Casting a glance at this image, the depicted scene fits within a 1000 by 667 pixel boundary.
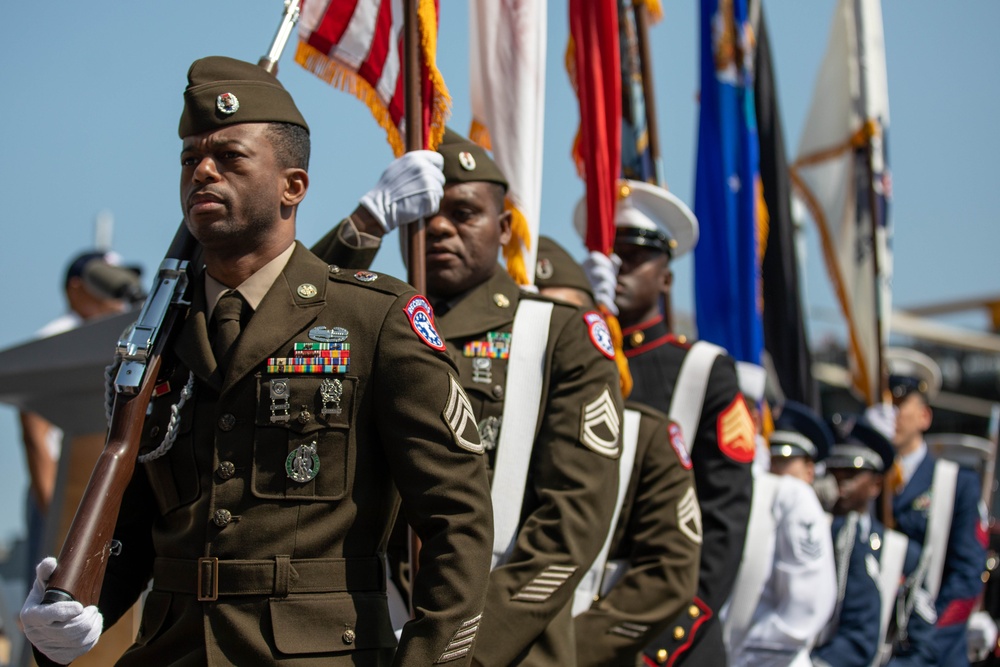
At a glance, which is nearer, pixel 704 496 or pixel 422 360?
pixel 422 360

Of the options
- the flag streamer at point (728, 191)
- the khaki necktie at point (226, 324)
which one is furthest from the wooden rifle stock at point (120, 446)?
the flag streamer at point (728, 191)

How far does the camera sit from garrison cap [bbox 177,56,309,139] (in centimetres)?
286

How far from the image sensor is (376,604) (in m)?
2.75

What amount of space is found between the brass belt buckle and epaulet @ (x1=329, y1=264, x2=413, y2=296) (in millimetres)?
669

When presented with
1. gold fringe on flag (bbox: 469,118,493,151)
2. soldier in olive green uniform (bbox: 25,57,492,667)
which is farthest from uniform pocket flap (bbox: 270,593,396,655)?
gold fringe on flag (bbox: 469,118,493,151)

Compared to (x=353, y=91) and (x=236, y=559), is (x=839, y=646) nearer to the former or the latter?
(x=353, y=91)

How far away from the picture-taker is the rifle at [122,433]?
2.58 meters

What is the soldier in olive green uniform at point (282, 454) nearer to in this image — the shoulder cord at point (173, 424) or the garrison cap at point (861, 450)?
the shoulder cord at point (173, 424)

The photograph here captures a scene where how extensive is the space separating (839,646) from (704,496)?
5.85 feet

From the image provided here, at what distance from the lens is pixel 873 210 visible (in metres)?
9.28

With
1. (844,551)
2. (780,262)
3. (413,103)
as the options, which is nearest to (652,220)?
(413,103)

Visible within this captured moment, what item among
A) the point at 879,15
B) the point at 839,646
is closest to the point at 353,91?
the point at 839,646

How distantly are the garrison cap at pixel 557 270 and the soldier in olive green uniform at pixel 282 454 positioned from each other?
6.81ft

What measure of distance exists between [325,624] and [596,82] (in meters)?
3.56
